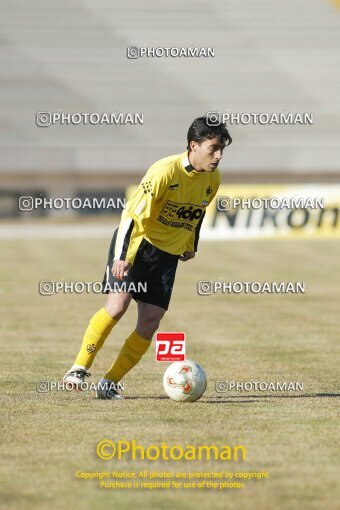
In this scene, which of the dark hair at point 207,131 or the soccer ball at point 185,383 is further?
the soccer ball at point 185,383

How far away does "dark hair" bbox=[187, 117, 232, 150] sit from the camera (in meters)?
7.63

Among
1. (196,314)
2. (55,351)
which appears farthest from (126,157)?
(55,351)

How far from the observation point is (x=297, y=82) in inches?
1635

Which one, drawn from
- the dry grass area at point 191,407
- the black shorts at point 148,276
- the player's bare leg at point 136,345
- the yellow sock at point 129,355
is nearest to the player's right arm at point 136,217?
the black shorts at point 148,276

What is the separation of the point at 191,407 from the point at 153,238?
139 cm

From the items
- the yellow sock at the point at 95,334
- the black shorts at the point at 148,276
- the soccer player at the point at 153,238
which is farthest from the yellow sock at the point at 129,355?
the black shorts at the point at 148,276

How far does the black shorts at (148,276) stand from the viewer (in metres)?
8.03

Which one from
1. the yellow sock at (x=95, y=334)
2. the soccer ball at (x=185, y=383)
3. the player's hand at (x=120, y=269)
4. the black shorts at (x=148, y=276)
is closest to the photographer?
the player's hand at (x=120, y=269)

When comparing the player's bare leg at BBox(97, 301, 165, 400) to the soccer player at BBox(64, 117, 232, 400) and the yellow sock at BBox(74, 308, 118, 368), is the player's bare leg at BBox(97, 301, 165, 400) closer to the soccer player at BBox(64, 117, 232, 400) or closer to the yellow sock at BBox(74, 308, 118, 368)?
the soccer player at BBox(64, 117, 232, 400)

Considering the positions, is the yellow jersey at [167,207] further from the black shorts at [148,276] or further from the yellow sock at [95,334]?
the yellow sock at [95,334]

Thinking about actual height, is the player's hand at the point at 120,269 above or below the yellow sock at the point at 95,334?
above

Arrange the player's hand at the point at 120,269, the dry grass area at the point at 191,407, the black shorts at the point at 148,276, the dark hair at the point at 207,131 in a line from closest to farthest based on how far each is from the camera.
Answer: the dry grass area at the point at 191,407 < the dark hair at the point at 207,131 < the player's hand at the point at 120,269 < the black shorts at the point at 148,276

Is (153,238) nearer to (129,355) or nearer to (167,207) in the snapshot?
(167,207)

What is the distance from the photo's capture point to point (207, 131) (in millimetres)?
7641
